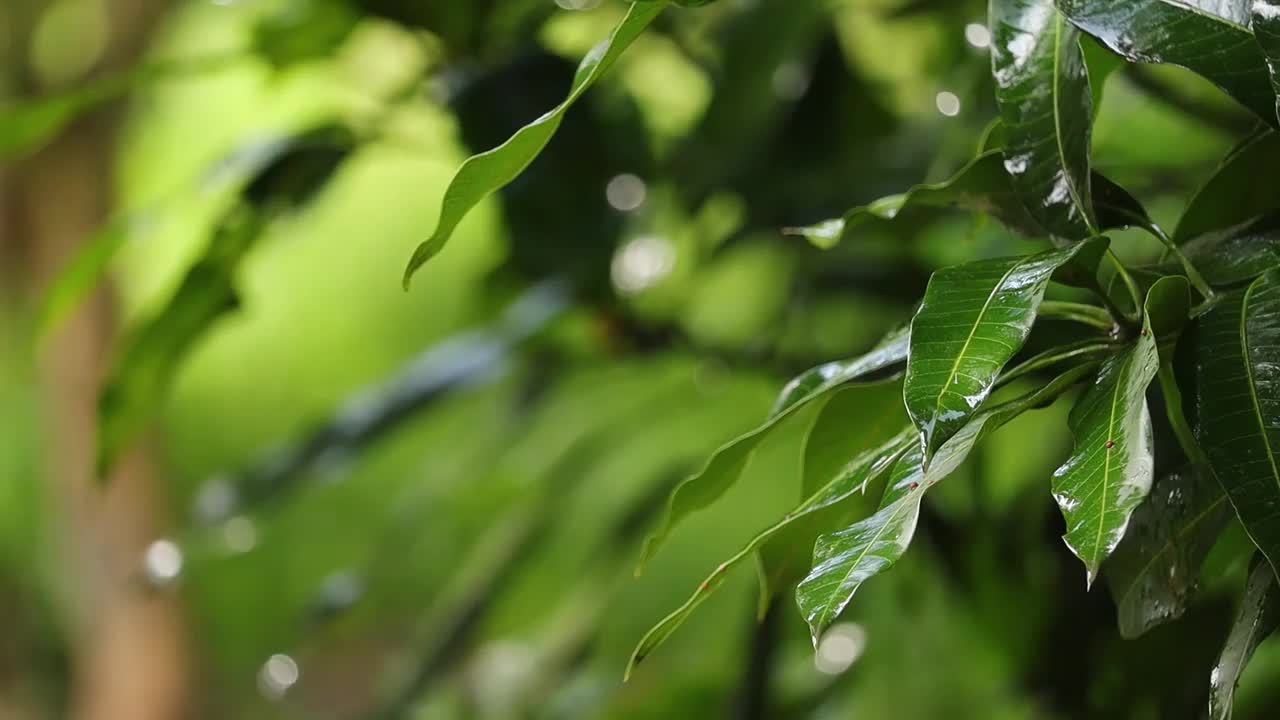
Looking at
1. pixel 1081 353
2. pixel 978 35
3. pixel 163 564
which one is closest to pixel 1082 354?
pixel 1081 353

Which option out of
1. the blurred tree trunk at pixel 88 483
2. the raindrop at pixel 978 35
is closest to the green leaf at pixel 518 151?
the raindrop at pixel 978 35

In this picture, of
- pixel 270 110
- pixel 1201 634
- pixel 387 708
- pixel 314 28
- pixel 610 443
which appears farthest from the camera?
pixel 270 110

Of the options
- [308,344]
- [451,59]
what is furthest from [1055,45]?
[308,344]

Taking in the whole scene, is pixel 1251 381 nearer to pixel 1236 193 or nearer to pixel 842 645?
pixel 1236 193

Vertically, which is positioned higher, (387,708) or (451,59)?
(451,59)

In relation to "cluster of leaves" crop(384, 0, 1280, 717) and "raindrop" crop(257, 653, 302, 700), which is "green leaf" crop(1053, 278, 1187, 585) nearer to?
"cluster of leaves" crop(384, 0, 1280, 717)

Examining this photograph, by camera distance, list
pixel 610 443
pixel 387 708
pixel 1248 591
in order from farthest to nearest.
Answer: pixel 610 443 → pixel 387 708 → pixel 1248 591

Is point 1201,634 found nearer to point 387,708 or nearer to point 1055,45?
point 1055,45
